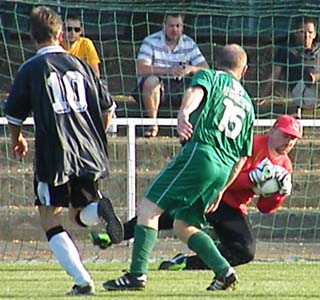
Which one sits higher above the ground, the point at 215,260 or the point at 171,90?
the point at 215,260

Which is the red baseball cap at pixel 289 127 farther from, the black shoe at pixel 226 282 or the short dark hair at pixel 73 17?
the short dark hair at pixel 73 17

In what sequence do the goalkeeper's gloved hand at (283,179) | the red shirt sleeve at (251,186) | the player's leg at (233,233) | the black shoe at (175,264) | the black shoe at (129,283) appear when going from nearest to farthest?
the black shoe at (129,283), the goalkeeper's gloved hand at (283,179), the red shirt sleeve at (251,186), the player's leg at (233,233), the black shoe at (175,264)

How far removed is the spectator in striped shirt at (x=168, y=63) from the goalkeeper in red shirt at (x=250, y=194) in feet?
12.3

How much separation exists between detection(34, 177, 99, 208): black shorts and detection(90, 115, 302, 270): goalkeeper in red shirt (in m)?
1.05

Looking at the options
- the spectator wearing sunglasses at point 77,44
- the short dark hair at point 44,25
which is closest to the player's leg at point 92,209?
the short dark hair at point 44,25

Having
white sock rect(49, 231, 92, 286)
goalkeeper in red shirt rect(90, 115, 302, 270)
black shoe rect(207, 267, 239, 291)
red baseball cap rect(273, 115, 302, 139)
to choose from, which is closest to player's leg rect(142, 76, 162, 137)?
goalkeeper in red shirt rect(90, 115, 302, 270)

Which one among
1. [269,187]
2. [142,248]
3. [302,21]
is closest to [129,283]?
[142,248]

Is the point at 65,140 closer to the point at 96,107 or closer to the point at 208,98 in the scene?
the point at 96,107

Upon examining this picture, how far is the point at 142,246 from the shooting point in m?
9.12

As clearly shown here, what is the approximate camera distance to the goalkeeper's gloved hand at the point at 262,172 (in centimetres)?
1020

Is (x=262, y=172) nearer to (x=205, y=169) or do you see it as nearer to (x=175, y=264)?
(x=205, y=169)

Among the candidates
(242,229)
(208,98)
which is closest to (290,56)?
(242,229)

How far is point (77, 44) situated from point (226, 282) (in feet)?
18.7

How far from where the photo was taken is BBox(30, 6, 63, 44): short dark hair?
29.1 ft
